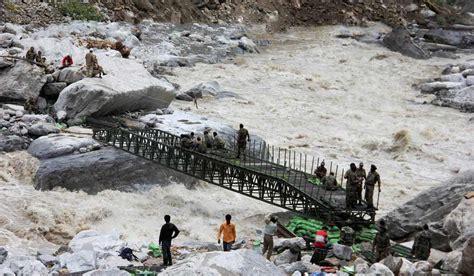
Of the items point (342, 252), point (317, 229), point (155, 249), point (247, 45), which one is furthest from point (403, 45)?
point (155, 249)

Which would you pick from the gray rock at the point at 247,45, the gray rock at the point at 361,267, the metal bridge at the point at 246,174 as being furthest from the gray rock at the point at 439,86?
the gray rock at the point at 361,267

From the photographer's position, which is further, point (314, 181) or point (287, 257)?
point (314, 181)

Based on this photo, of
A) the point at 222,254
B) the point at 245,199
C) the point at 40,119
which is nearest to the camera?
the point at 222,254

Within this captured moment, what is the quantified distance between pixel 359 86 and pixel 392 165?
12.6 m

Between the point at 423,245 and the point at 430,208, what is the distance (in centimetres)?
277

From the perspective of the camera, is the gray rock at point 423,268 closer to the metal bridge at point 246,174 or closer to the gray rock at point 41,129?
the metal bridge at point 246,174

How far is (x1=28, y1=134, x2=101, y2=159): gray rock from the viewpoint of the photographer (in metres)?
18.0

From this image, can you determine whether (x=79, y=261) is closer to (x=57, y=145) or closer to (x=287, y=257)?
(x=287, y=257)

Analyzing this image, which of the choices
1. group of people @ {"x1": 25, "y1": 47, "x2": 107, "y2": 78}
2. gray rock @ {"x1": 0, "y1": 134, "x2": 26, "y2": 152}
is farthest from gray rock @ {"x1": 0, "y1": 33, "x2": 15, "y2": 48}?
gray rock @ {"x1": 0, "y1": 134, "x2": 26, "y2": 152}

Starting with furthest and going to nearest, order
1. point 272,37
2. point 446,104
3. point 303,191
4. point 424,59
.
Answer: point 272,37, point 424,59, point 446,104, point 303,191

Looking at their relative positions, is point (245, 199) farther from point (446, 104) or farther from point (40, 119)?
point (446, 104)

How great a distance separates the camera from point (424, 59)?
4159 centimetres

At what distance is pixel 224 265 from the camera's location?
816 centimetres

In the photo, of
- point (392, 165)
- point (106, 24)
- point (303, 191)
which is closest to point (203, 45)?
point (106, 24)
